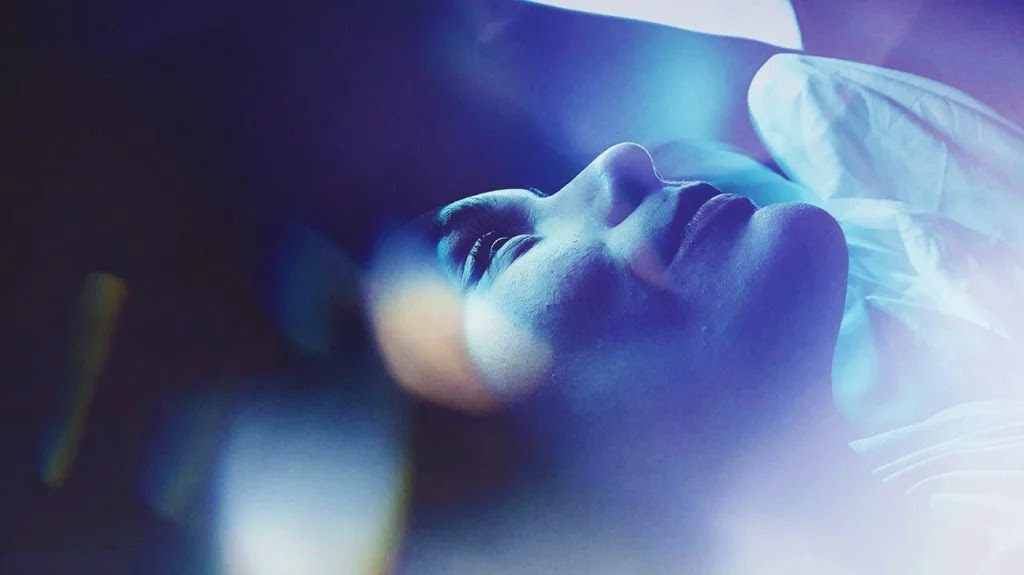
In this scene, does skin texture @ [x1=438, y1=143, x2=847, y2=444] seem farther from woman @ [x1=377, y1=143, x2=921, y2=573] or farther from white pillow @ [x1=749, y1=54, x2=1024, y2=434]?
white pillow @ [x1=749, y1=54, x2=1024, y2=434]

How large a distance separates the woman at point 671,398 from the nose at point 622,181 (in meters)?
0.02

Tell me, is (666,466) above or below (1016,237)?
below

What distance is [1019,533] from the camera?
2.22 ft

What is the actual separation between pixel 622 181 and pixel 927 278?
1.14ft

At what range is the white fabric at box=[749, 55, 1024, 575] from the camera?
2.36 ft

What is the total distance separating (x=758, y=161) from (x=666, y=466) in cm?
37

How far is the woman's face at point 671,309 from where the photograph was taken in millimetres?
636

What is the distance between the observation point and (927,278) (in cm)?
80

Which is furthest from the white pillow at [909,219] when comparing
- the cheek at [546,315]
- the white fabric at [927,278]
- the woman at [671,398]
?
the cheek at [546,315]

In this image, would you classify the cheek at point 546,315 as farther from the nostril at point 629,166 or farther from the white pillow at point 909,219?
the white pillow at point 909,219

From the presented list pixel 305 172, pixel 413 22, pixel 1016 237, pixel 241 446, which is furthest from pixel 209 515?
pixel 1016 237

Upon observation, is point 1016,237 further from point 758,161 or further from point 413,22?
point 413,22

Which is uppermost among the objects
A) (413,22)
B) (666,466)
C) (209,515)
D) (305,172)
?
(413,22)

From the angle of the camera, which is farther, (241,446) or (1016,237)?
(1016,237)
